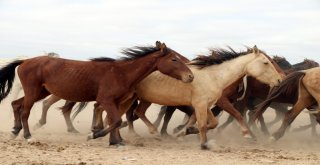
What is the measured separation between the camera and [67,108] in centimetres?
1137

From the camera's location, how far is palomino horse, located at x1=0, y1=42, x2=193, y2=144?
8.07 metres

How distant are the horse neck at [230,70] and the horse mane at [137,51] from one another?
0.98m

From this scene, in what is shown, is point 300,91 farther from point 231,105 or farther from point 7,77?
point 7,77

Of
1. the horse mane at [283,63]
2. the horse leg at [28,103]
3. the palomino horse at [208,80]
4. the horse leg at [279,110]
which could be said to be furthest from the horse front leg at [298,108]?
the horse leg at [28,103]

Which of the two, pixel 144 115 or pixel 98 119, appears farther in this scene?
pixel 144 115

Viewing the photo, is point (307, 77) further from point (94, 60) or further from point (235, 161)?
point (94, 60)

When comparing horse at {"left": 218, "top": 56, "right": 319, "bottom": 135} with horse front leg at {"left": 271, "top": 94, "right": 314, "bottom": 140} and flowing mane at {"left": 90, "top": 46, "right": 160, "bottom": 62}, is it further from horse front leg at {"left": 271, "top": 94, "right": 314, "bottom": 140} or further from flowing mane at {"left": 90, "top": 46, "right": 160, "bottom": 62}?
flowing mane at {"left": 90, "top": 46, "right": 160, "bottom": 62}

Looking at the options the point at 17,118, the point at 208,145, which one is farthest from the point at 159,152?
the point at 17,118

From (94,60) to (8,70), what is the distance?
1.68 metres

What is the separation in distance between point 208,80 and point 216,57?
511 mm

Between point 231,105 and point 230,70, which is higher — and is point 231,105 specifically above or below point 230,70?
below

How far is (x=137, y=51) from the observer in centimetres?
847

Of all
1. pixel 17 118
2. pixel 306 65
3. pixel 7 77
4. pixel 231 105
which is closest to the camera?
pixel 17 118

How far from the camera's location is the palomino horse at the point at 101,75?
8.07 meters
